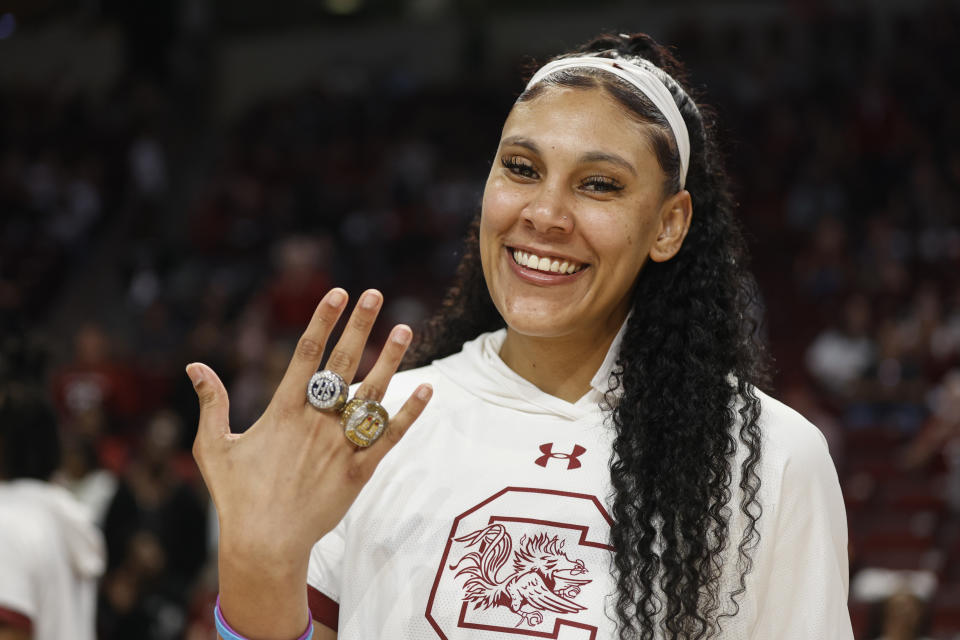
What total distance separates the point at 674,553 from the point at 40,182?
11.7 metres

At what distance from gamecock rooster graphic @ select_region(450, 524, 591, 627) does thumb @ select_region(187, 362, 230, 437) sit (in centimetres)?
43

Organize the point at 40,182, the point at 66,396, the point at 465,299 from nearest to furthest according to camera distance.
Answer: the point at 465,299
the point at 66,396
the point at 40,182

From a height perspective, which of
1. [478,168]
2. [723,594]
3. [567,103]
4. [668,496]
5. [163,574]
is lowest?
[163,574]

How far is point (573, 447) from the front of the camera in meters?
1.91

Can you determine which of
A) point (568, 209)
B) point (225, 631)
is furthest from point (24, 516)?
point (568, 209)

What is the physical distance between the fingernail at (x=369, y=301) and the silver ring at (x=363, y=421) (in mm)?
143

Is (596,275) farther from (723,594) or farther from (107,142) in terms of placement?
(107,142)

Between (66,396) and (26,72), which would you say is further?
(26,72)

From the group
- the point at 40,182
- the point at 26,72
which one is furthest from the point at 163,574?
the point at 26,72

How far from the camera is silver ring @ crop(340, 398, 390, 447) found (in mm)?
1700

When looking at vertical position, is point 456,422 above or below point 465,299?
below

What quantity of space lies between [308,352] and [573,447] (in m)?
0.49

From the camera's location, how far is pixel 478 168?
11.4m

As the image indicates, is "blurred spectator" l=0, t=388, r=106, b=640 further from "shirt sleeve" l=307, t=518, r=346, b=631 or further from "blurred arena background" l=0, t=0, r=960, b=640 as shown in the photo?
"shirt sleeve" l=307, t=518, r=346, b=631
